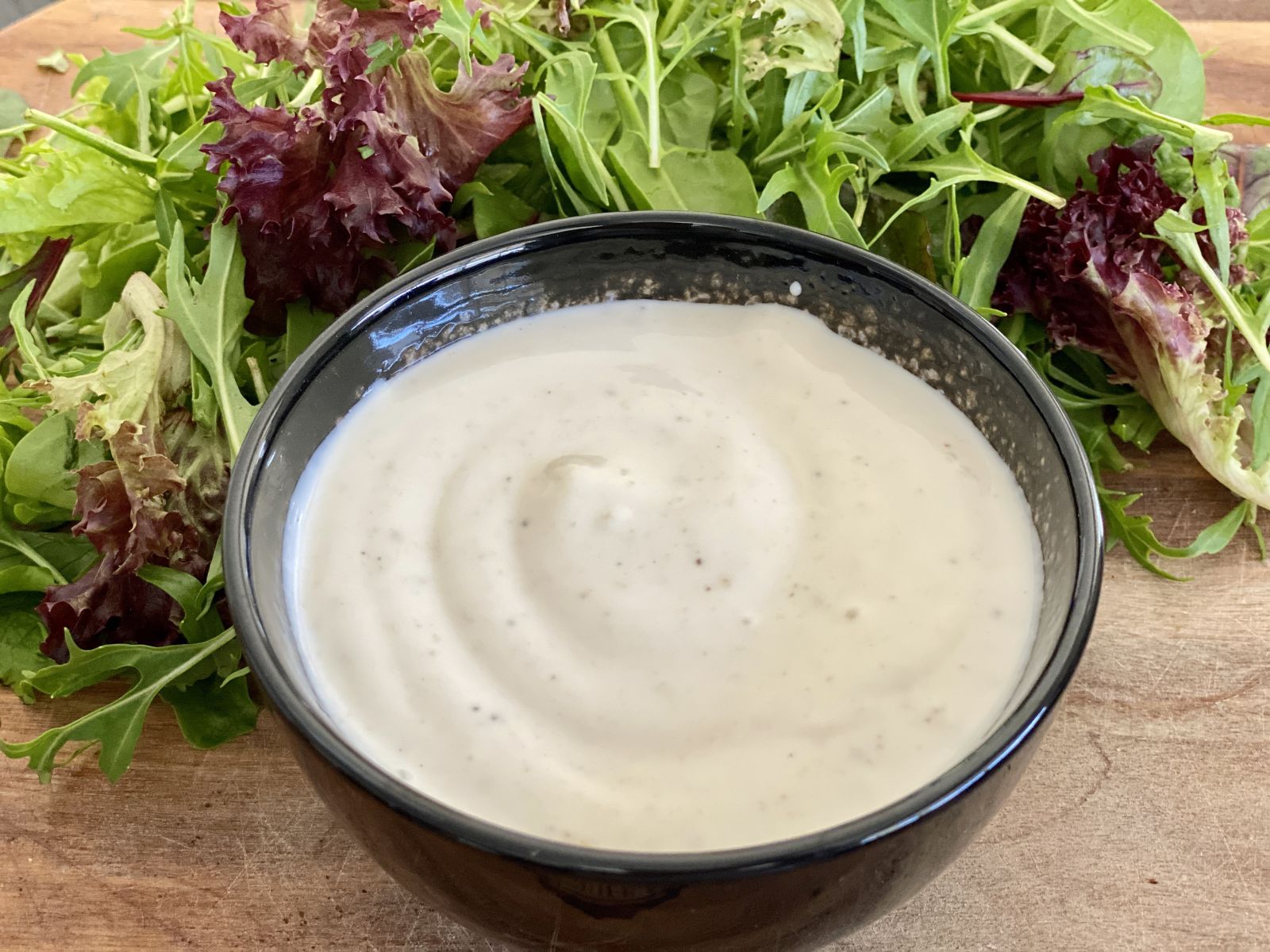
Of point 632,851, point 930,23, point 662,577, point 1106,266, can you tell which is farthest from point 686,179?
point 632,851

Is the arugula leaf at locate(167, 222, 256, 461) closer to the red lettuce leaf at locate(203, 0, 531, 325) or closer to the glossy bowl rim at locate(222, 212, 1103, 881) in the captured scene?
the red lettuce leaf at locate(203, 0, 531, 325)

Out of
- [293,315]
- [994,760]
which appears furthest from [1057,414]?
[293,315]

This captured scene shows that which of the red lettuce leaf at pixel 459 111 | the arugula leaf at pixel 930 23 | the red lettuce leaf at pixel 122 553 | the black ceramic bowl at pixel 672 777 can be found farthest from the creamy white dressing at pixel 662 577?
the arugula leaf at pixel 930 23

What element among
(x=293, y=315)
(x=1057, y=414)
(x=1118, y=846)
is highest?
(x=1057, y=414)

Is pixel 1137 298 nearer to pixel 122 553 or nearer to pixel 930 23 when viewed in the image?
pixel 930 23

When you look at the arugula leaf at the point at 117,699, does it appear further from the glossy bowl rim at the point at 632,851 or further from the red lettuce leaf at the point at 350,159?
the red lettuce leaf at the point at 350,159

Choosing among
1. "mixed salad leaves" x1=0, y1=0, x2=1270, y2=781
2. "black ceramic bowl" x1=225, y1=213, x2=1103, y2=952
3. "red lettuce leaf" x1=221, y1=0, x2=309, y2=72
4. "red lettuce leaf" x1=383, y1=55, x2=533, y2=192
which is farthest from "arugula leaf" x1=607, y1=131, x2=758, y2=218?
"red lettuce leaf" x1=221, y1=0, x2=309, y2=72

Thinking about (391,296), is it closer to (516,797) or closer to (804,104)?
(516,797)
